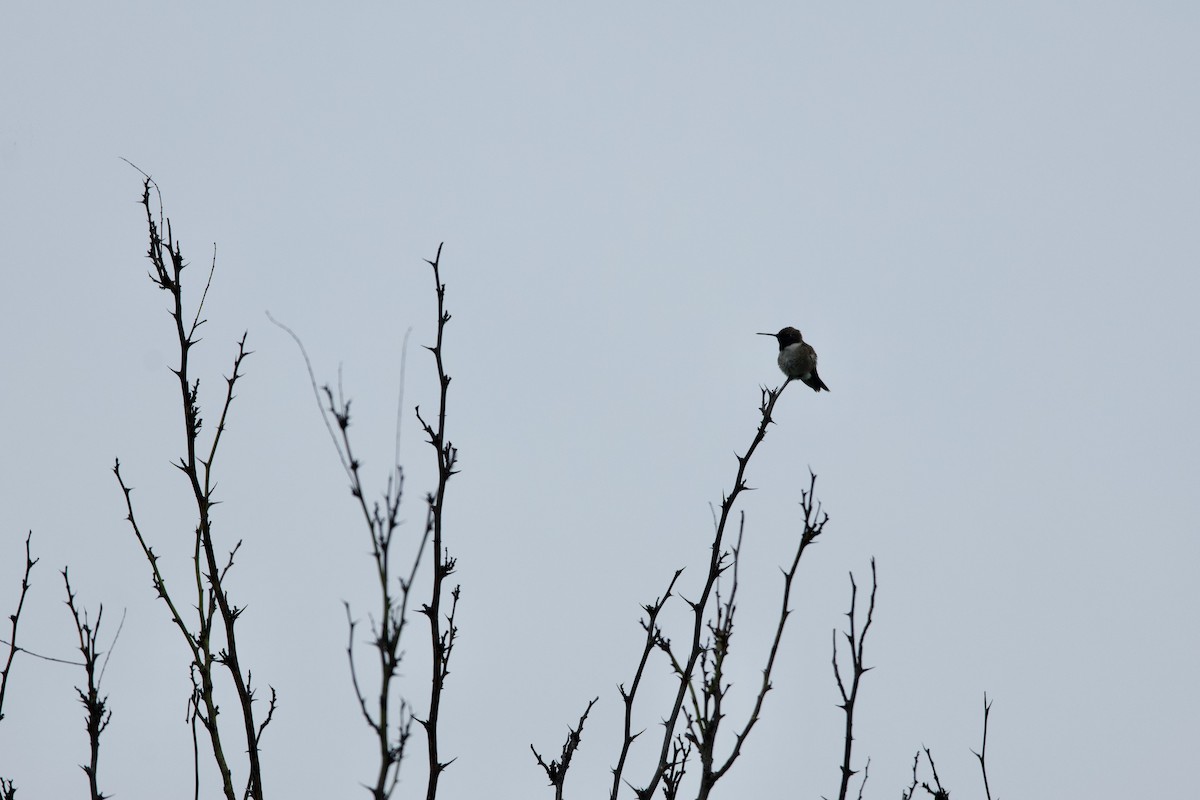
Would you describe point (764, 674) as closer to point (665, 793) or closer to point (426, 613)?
point (665, 793)

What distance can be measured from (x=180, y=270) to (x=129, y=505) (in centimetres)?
108

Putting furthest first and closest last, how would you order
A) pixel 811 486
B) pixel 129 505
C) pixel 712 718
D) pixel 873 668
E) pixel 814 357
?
pixel 814 357 → pixel 129 505 → pixel 811 486 → pixel 873 668 → pixel 712 718

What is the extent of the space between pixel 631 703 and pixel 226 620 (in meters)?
1.71

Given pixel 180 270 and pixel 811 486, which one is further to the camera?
pixel 180 270

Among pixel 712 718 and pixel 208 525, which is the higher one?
pixel 208 525

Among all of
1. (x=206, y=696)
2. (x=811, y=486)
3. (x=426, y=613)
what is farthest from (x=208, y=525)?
(x=811, y=486)

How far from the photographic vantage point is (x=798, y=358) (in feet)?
40.7

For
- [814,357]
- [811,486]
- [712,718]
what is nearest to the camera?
[712,718]

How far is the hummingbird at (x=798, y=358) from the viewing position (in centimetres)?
1244

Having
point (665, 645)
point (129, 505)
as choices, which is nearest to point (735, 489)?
point (665, 645)

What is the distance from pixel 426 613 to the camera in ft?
12.2

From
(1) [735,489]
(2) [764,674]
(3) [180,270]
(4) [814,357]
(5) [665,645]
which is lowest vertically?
(2) [764,674]

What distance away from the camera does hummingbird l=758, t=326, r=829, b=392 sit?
12438mm

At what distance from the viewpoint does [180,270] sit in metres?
4.69
